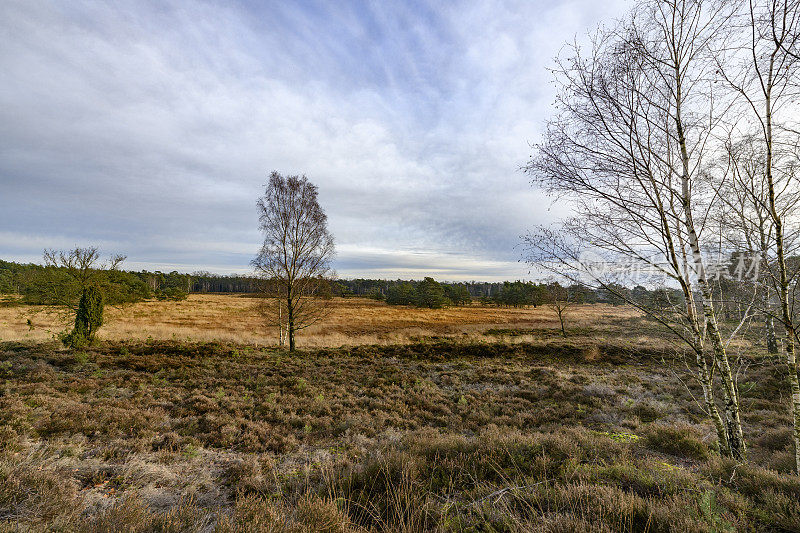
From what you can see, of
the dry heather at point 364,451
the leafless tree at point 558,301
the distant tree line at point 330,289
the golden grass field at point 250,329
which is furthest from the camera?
the golden grass field at point 250,329

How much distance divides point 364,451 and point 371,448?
0.25 meters

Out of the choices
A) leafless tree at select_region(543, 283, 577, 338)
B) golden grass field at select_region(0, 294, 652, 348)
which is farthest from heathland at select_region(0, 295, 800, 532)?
golden grass field at select_region(0, 294, 652, 348)

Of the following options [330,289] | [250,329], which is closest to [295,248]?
[330,289]

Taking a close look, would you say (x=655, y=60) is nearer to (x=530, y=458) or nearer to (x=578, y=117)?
(x=578, y=117)

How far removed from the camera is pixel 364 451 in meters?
5.27

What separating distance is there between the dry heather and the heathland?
35 mm

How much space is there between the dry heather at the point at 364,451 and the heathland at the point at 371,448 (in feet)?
0.11

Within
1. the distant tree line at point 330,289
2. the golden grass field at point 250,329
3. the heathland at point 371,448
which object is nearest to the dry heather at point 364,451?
the heathland at point 371,448

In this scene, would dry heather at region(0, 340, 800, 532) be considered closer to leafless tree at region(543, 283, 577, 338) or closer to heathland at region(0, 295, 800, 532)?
heathland at region(0, 295, 800, 532)

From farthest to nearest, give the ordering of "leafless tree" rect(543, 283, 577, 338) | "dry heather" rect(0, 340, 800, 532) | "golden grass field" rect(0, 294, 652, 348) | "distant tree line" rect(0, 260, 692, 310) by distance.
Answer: "golden grass field" rect(0, 294, 652, 348)
"leafless tree" rect(543, 283, 577, 338)
"distant tree line" rect(0, 260, 692, 310)
"dry heather" rect(0, 340, 800, 532)

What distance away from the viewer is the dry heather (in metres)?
2.84

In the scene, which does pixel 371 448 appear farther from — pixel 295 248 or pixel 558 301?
pixel 558 301

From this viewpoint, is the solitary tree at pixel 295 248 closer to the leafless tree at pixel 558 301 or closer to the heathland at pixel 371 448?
the heathland at pixel 371 448

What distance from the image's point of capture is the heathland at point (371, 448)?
9.35 ft
